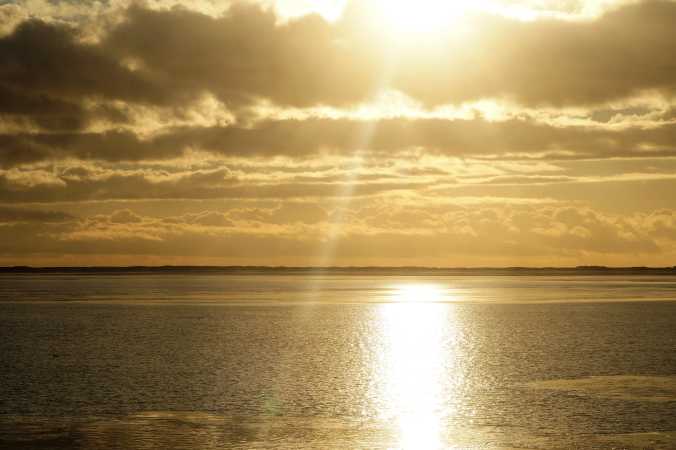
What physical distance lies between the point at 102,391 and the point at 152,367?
8483mm

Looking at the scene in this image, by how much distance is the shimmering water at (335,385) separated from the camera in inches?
1003

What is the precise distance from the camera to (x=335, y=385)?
36469 millimetres

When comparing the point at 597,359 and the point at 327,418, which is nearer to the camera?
the point at 327,418

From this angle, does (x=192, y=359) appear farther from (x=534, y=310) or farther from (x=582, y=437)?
(x=534, y=310)

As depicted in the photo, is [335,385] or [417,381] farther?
[417,381]

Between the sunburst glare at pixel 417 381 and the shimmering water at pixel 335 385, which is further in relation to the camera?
the sunburst glare at pixel 417 381

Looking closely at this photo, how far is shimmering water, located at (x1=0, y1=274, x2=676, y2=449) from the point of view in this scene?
2548cm

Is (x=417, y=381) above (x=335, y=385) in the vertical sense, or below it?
above

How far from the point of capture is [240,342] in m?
56.5

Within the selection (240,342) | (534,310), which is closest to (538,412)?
(240,342)

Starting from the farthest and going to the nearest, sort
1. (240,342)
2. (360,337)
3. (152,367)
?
(360,337), (240,342), (152,367)

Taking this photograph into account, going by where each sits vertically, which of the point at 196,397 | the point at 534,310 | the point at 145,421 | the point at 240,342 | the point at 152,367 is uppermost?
the point at 534,310

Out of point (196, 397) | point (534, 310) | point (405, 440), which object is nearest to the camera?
point (405, 440)

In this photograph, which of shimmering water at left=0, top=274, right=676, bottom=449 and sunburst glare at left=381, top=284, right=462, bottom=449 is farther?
sunburst glare at left=381, top=284, right=462, bottom=449
